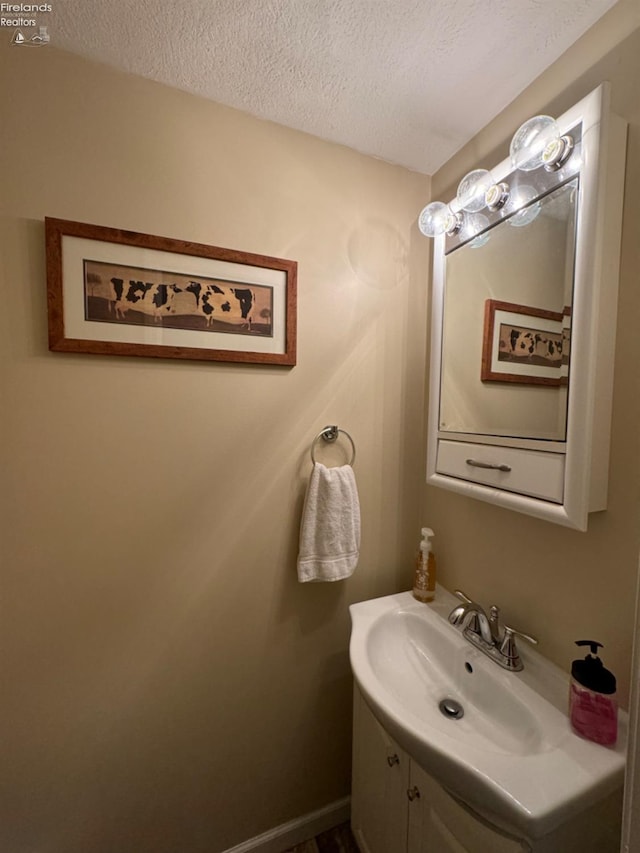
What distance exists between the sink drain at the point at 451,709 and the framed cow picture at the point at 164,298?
3.46 feet

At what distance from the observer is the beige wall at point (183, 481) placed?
33.0 inches

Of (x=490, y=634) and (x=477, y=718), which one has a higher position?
(x=490, y=634)

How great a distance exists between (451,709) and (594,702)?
368mm

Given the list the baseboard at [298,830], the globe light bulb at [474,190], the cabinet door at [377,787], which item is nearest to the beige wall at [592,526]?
the globe light bulb at [474,190]

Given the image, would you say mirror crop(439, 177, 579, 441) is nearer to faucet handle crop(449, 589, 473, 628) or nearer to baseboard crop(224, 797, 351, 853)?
faucet handle crop(449, 589, 473, 628)

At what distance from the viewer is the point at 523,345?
86 centimetres

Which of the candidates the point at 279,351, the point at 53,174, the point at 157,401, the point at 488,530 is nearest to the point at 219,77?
A: the point at 53,174

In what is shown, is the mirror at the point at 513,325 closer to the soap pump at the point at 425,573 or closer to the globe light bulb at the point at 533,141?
the globe light bulb at the point at 533,141

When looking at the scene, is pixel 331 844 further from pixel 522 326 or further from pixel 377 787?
pixel 522 326

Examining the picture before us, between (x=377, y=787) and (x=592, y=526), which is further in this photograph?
(x=377, y=787)

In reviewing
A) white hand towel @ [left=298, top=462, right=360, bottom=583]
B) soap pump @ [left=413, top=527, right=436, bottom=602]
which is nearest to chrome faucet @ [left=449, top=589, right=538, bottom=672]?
soap pump @ [left=413, top=527, right=436, bottom=602]

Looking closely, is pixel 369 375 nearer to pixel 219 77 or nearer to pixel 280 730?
pixel 219 77

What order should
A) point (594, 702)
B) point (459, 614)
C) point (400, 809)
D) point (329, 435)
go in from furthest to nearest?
point (329, 435), point (459, 614), point (400, 809), point (594, 702)

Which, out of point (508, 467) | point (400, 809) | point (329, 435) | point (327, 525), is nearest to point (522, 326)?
point (508, 467)
